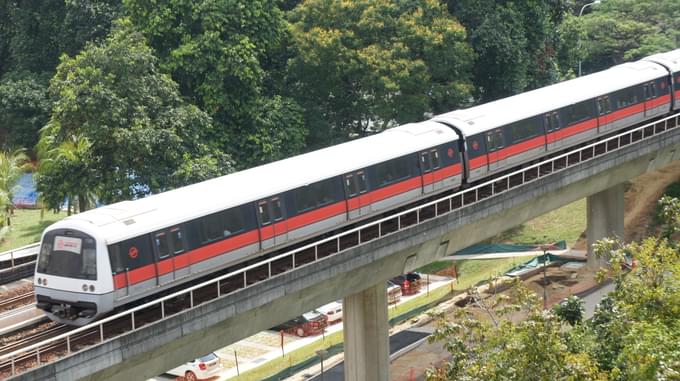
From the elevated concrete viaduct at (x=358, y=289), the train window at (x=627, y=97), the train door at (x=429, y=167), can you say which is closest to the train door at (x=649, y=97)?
the train window at (x=627, y=97)

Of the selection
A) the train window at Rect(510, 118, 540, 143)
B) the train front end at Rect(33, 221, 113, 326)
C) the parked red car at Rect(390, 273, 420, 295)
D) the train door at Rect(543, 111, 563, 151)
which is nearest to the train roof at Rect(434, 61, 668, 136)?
the train window at Rect(510, 118, 540, 143)

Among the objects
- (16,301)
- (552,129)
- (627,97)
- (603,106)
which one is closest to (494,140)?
(552,129)

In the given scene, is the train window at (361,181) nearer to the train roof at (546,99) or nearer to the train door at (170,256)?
the train roof at (546,99)

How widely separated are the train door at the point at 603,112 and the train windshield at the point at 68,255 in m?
26.0

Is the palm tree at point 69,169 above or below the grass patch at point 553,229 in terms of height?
above

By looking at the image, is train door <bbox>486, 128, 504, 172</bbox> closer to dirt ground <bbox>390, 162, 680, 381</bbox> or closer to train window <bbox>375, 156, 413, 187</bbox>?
train window <bbox>375, 156, 413, 187</bbox>

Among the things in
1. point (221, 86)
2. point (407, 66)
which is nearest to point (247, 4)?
point (221, 86)

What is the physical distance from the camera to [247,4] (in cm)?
5212

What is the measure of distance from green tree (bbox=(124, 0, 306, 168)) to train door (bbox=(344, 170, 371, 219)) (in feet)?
60.3

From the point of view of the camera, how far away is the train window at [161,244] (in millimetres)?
26891

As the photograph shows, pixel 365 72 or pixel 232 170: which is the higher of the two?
pixel 365 72

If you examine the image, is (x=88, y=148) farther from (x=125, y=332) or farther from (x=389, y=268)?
(x=125, y=332)

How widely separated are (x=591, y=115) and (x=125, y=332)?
2563cm

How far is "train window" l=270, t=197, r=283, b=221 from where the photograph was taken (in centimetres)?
3030
